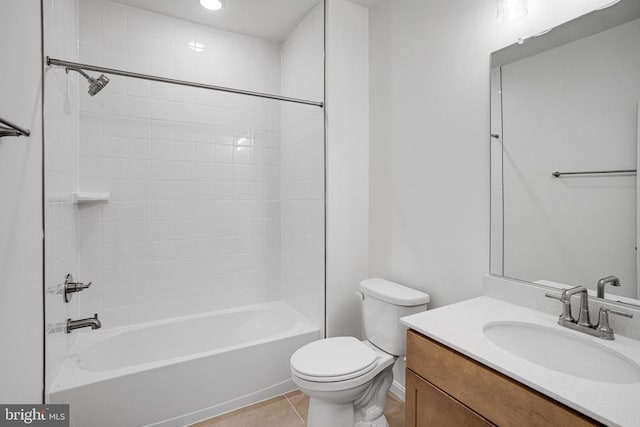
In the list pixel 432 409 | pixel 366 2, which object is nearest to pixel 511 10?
pixel 366 2

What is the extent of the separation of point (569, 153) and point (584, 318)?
614 mm

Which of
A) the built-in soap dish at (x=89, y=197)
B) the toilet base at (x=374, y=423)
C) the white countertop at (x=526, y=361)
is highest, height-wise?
the built-in soap dish at (x=89, y=197)

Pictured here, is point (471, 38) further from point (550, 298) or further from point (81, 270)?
point (81, 270)

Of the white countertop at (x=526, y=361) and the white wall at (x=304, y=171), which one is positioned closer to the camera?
the white countertop at (x=526, y=361)

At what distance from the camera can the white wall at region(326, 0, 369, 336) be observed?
2129 millimetres

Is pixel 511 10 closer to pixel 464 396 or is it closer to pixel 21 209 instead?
pixel 464 396

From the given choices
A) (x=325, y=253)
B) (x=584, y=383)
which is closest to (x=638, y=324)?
(x=584, y=383)

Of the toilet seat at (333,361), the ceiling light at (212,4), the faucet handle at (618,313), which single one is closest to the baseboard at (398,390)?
the toilet seat at (333,361)

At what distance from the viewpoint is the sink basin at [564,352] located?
3.03 ft

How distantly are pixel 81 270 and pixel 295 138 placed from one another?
5.91 feet

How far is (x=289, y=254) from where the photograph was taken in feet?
8.75

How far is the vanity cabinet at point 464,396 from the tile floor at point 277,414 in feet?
2.55

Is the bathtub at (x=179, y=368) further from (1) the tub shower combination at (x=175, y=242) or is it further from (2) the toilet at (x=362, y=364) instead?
A: (2) the toilet at (x=362, y=364)

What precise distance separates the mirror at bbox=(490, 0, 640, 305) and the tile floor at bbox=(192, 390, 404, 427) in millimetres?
1089
